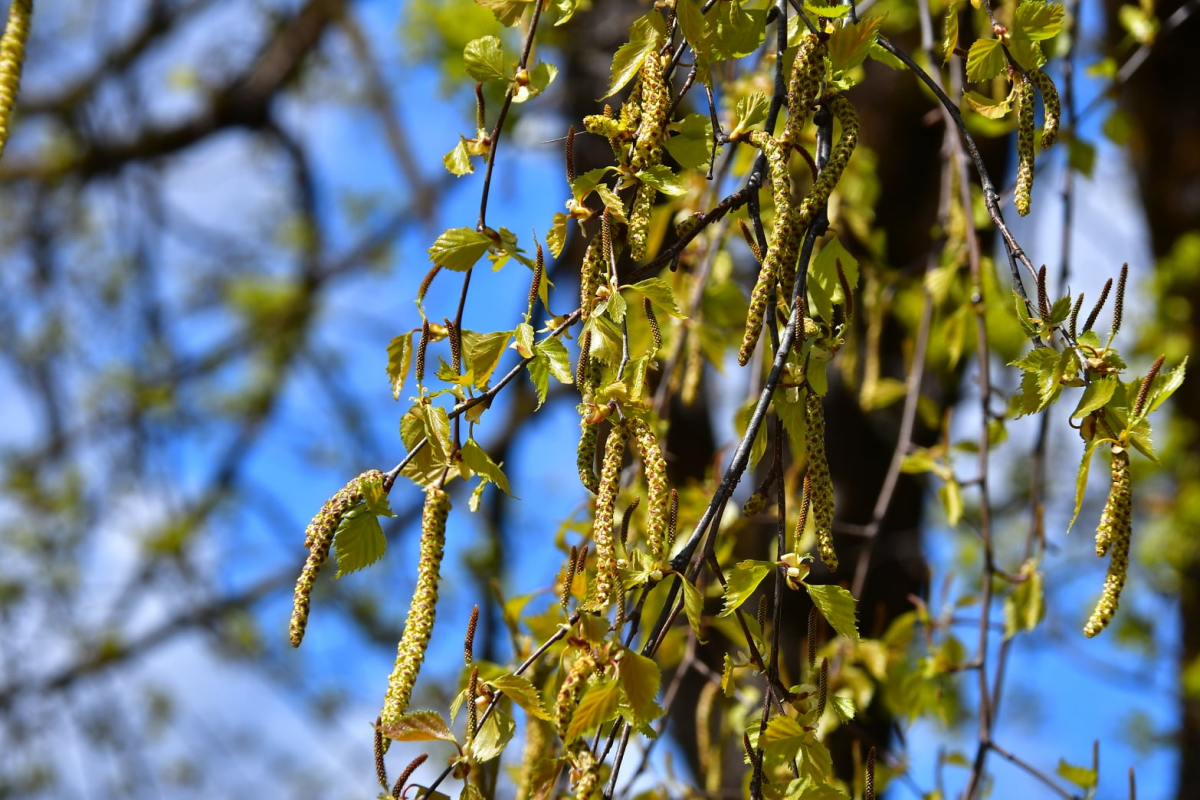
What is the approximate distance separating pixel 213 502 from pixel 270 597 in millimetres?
416

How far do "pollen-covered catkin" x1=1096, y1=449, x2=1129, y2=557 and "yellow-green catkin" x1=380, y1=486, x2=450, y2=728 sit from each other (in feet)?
1.33

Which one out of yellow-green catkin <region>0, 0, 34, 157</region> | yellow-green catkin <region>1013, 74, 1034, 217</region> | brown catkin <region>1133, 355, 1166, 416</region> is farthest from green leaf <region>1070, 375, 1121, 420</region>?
yellow-green catkin <region>0, 0, 34, 157</region>

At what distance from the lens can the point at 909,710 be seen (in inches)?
50.2

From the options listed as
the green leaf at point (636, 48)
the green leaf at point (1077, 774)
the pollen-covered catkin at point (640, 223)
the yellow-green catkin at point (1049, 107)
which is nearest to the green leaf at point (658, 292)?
the pollen-covered catkin at point (640, 223)

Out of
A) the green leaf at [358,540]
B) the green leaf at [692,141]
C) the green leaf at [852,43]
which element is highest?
the green leaf at [852,43]

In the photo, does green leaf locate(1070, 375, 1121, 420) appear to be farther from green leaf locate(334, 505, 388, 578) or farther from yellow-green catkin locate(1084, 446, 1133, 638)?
green leaf locate(334, 505, 388, 578)

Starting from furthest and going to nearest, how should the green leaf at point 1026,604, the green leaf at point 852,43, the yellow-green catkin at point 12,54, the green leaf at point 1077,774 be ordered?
1. the green leaf at point 1026,604
2. the green leaf at point 1077,774
3. the yellow-green catkin at point 12,54
4. the green leaf at point 852,43

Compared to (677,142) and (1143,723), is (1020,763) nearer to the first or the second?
(677,142)

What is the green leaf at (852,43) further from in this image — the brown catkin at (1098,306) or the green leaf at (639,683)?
the green leaf at (639,683)

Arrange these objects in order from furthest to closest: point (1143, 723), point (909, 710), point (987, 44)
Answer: point (1143, 723) → point (909, 710) → point (987, 44)

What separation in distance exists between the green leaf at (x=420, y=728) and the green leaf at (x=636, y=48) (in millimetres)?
408

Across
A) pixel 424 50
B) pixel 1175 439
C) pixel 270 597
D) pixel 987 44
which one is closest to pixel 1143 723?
pixel 1175 439

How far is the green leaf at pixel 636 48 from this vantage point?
69 centimetres

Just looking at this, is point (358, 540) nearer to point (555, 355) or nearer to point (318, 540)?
point (318, 540)
